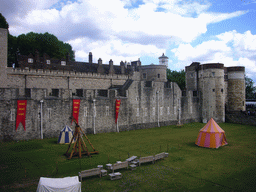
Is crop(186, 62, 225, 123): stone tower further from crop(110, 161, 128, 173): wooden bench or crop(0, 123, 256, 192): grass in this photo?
crop(110, 161, 128, 173): wooden bench

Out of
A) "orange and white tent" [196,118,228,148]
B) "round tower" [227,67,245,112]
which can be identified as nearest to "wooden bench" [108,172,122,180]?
"orange and white tent" [196,118,228,148]

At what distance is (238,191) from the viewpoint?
9875 mm

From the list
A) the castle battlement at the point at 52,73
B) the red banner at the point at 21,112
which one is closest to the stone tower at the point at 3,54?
the castle battlement at the point at 52,73

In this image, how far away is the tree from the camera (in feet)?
193

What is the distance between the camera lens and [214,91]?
35312mm

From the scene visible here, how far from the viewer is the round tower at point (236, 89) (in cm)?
3997

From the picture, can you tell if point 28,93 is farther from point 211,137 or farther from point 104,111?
point 211,137

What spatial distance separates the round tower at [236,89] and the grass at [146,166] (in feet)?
71.7

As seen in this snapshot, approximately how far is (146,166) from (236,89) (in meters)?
33.9

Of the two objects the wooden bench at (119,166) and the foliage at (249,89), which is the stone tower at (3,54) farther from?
the foliage at (249,89)

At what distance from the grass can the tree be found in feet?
128

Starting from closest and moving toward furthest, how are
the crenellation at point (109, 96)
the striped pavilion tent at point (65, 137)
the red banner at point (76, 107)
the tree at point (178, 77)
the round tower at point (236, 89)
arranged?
Answer: the striped pavilion tent at point (65, 137) < the crenellation at point (109, 96) < the red banner at point (76, 107) < the round tower at point (236, 89) < the tree at point (178, 77)

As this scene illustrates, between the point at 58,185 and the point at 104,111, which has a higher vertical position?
the point at 104,111

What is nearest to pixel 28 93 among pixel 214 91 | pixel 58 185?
pixel 58 185
